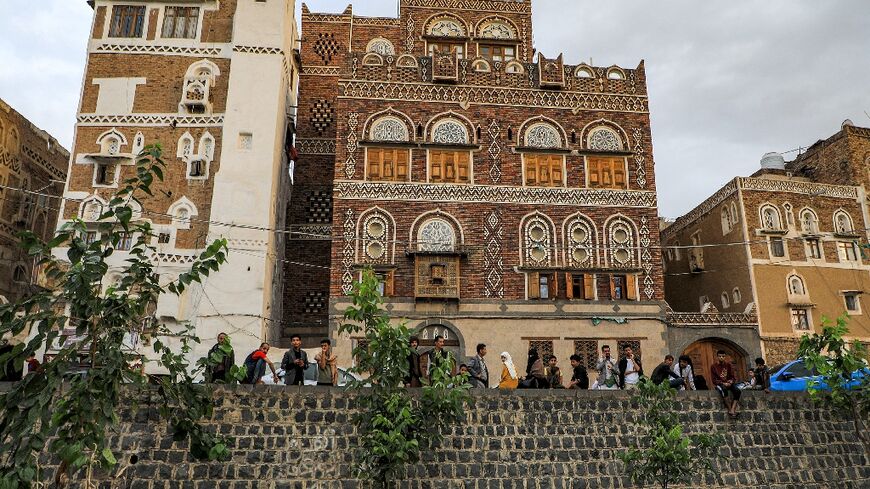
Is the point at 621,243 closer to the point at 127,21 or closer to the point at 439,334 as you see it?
the point at 439,334

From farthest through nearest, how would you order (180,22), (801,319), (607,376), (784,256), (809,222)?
(809,222) → (784,256) → (801,319) → (180,22) → (607,376)

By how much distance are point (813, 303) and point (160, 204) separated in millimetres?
26254

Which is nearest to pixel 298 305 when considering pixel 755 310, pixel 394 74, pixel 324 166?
pixel 324 166

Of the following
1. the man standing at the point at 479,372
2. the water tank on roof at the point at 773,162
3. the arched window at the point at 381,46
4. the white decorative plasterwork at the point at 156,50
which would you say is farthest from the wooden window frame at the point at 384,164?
the water tank on roof at the point at 773,162

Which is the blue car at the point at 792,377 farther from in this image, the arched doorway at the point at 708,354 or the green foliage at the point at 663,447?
the arched doorway at the point at 708,354

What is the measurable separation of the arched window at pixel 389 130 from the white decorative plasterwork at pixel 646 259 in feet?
31.4

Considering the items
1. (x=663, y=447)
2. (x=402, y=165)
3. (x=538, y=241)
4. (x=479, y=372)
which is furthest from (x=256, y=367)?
(x=538, y=241)

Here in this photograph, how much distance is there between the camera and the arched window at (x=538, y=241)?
82.6 ft

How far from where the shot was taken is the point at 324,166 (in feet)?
99.1

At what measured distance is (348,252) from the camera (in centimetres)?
2442

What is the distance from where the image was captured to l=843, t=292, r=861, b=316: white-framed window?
29.0m

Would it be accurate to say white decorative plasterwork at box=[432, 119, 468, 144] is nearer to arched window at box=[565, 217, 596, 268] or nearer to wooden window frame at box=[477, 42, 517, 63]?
arched window at box=[565, 217, 596, 268]

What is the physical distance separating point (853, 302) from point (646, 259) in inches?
422

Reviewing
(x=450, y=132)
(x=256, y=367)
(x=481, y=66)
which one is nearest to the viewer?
(x=256, y=367)
